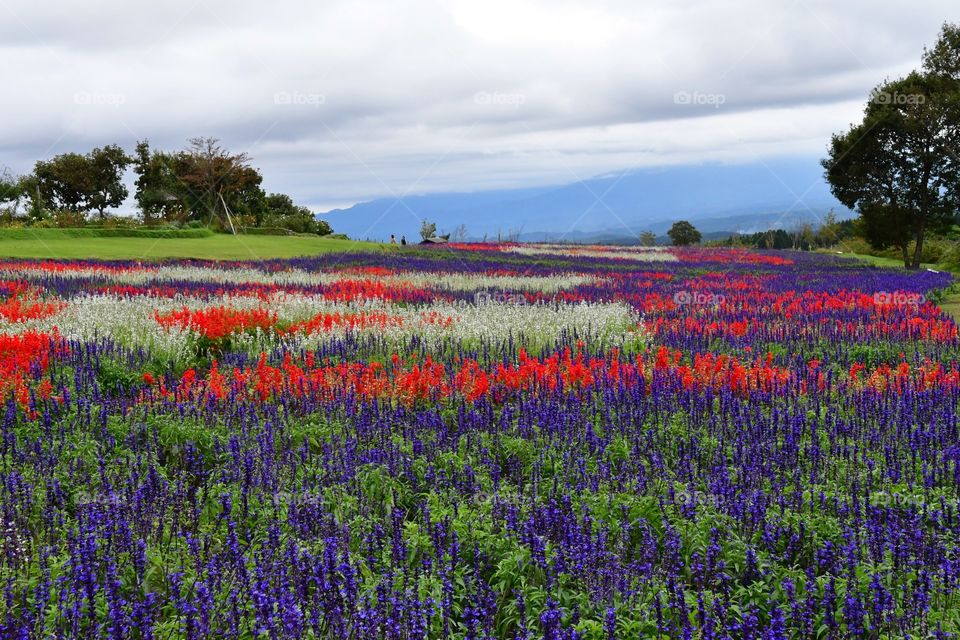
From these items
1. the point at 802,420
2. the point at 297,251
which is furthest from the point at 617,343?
the point at 297,251

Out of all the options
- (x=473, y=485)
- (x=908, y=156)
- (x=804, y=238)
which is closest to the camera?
(x=473, y=485)

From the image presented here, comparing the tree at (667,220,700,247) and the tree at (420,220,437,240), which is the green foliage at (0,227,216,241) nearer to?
the tree at (420,220,437,240)

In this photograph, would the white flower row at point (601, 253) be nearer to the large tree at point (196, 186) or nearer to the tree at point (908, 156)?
the tree at point (908, 156)

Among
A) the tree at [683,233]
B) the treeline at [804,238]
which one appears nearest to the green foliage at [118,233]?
the treeline at [804,238]

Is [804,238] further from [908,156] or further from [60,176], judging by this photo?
[60,176]

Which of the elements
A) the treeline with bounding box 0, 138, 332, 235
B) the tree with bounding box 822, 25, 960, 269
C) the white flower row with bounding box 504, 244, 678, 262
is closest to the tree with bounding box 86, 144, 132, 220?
the treeline with bounding box 0, 138, 332, 235

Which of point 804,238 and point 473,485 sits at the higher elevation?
point 804,238

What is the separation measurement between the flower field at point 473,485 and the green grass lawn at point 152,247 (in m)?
21.2

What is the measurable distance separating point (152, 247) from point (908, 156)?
35.8m

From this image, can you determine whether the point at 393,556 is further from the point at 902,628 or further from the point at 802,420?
the point at 802,420

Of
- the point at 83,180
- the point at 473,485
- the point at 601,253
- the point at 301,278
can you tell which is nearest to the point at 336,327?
the point at 473,485

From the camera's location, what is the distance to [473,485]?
5473 millimetres

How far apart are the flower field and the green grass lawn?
21.2 m

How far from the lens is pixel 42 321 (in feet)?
39.5
